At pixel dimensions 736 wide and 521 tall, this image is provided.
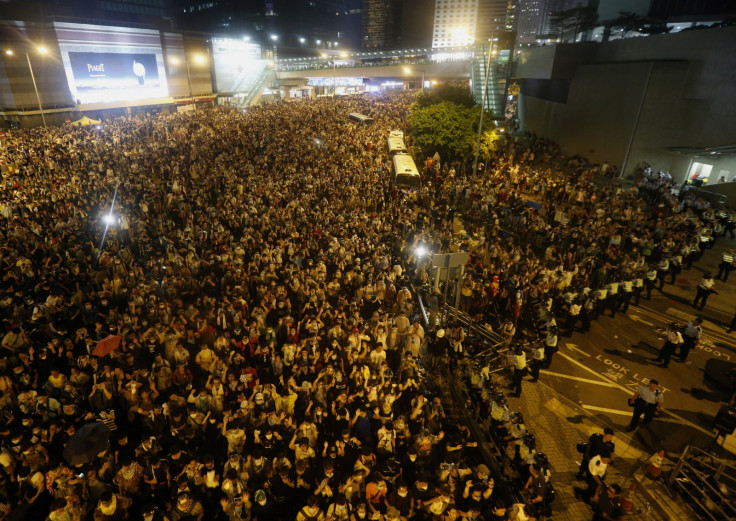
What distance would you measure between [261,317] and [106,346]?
306cm

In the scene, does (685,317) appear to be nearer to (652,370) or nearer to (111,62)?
(652,370)

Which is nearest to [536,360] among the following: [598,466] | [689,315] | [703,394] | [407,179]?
[598,466]

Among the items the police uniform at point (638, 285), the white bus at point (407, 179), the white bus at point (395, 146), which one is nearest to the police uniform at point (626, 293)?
the police uniform at point (638, 285)

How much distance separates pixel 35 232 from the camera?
13297 mm

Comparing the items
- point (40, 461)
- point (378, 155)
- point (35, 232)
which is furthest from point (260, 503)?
point (378, 155)

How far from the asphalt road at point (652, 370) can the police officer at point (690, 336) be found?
386 millimetres

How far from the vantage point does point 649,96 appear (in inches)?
982

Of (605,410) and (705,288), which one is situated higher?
(705,288)

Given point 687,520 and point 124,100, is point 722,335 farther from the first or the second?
point 124,100

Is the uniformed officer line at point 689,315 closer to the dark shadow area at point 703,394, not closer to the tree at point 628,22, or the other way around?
the dark shadow area at point 703,394

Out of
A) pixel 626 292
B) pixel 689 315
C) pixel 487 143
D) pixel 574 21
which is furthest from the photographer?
pixel 574 21

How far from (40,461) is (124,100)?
4769 cm

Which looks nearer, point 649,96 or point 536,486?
point 536,486

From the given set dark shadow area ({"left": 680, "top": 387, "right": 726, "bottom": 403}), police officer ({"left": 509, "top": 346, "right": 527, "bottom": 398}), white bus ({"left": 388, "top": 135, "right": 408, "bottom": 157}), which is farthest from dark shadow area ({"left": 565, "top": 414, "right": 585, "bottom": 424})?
white bus ({"left": 388, "top": 135, "right": 408, "bottom": 157})
